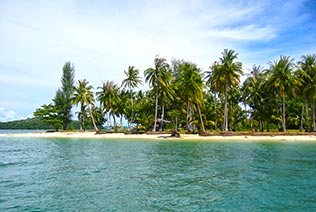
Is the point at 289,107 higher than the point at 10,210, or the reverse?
the point at 289,107

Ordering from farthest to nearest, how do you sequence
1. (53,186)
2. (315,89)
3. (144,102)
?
(144,102) → (315,89) → (53,186)

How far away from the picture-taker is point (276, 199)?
11.8 m

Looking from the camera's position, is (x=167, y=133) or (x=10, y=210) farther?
(x=167, y=133)

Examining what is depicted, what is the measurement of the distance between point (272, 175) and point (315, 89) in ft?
139

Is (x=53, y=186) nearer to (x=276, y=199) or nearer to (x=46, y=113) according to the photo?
(x=276, y=199)

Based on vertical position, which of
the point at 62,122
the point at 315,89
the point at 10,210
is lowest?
the point at 10,210

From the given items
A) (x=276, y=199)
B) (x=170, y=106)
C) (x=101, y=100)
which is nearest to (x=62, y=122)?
(x=101, y=100)

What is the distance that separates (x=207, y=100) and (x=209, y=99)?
54cm

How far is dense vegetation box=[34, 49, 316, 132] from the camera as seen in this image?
5431 cm

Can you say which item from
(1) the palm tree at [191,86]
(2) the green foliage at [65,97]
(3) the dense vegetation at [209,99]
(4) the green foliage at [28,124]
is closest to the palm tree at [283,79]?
(3) the dense vegetation at [209,99]

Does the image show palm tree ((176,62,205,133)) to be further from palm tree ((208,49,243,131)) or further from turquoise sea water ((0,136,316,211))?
turquoise sea water ((0,136,316,211))

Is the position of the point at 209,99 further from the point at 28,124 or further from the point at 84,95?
the point at 28,124

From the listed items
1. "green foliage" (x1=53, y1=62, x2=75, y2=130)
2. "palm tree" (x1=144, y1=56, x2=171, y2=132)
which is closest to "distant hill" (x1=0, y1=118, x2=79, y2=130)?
"green foliage" (x1=53, y1=62, x2=75, y2=130)

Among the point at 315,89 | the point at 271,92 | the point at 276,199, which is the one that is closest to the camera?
the point at 276,199
